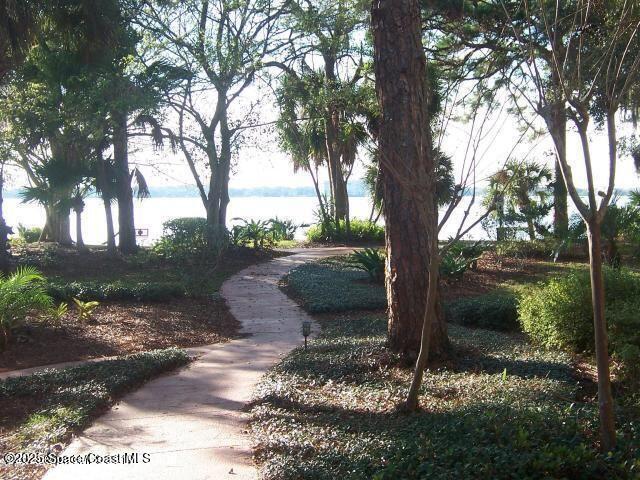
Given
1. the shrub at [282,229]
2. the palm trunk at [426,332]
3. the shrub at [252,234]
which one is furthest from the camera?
the shrub at [282,229]

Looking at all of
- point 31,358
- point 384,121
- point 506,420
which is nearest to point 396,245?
point 384,121

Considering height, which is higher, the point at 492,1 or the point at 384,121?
the point at 492,1

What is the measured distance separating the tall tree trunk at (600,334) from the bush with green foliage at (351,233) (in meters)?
19.1

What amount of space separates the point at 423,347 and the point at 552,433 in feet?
3.41

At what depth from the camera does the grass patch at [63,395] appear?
4.91 metres

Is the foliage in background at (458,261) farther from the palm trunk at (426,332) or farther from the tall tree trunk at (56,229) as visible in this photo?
the tall tree trunk at (56,229)

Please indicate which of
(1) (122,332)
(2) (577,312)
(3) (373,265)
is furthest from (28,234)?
(2) (577,312)

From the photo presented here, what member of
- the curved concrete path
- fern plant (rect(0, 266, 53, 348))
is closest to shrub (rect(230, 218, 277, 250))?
the curved concrete path

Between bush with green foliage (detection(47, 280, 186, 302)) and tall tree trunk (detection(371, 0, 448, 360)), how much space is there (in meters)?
6.34

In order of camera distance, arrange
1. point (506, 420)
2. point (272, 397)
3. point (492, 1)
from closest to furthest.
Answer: point (506, 420) < point (272, 397) < point (492, 1)

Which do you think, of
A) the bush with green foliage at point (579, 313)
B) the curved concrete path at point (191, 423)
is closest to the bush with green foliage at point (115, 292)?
the curved concrete path at point (191, 423)

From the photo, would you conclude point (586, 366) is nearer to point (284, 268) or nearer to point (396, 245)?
point (396, 245)

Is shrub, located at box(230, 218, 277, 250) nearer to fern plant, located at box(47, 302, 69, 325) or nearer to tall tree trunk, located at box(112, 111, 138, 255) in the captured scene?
tall tree trunk, located at box(112, 111, 138, 255)

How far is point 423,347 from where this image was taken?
4648mm
